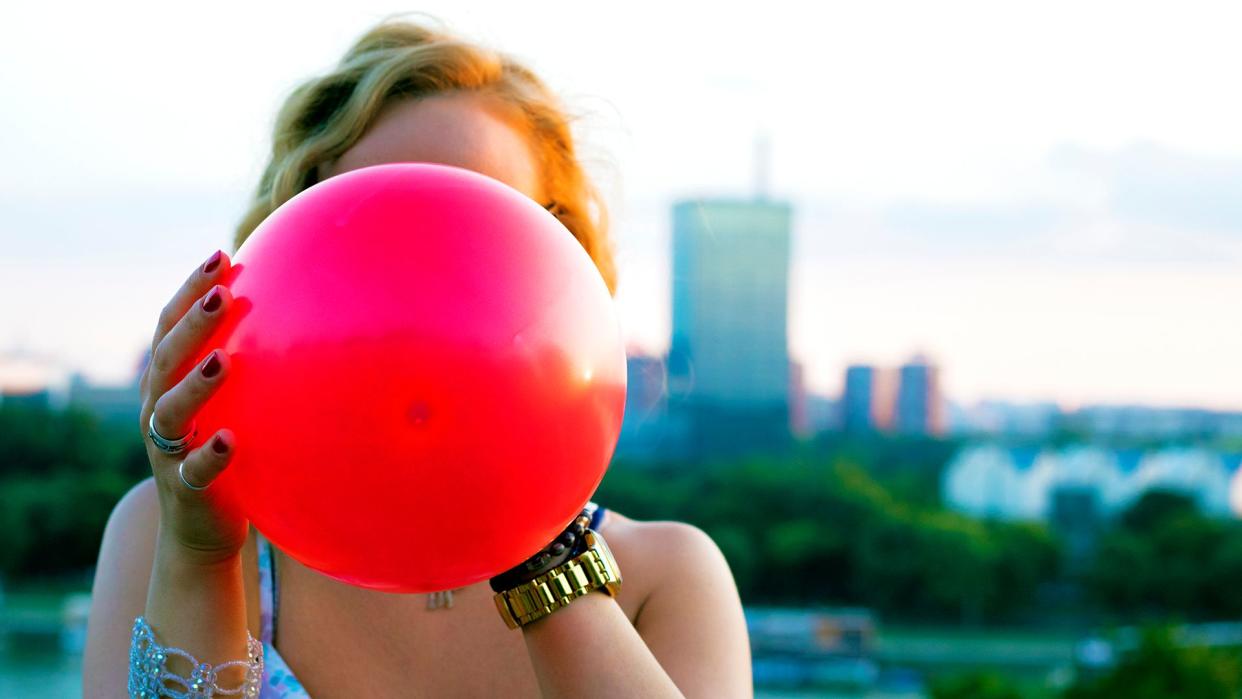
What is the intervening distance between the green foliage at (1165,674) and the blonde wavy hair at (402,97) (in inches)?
642

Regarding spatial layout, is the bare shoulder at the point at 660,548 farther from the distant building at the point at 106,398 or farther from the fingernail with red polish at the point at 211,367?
the distant building at the point at 106,398

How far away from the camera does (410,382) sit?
1323 millimetres

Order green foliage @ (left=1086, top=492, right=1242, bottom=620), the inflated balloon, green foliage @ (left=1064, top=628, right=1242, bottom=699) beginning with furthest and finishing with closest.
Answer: green foliage @ (left=1086, top=492, right=1242, bottom=620) < green foliage @ (left=1064, top=628, right=1242, bottom=699) < the inflated balloon

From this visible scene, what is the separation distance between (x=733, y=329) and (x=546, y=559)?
5823cm

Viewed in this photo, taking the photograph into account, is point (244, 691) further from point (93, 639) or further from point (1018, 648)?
point (1018, 648)

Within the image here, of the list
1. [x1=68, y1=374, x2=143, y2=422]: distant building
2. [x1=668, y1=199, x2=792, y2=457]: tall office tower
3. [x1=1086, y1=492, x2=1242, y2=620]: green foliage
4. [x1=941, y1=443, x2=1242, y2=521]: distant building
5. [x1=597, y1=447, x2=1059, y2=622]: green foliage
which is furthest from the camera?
[x1=668, y1=199, x2=792, y2=457]: tall office tower

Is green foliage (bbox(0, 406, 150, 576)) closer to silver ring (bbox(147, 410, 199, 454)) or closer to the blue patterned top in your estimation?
the blue patterned top

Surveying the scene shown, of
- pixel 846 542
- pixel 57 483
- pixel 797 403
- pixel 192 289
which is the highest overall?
pixel 192 289

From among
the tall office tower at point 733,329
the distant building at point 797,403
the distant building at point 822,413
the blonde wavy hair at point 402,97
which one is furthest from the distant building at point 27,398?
the blonde wavy hair at point 402,97

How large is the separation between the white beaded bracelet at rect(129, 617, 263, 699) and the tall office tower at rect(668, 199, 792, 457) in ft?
181

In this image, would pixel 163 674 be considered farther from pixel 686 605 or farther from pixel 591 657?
pixel 686 605

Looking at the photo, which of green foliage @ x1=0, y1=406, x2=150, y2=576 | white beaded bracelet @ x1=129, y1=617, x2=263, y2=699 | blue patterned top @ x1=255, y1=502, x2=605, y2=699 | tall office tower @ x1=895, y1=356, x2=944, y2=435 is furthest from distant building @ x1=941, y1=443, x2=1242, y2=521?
white beaded bracelet @ x1=129, y1=617, x2=263, y2=699

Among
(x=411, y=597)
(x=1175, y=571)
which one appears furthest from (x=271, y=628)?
(x=1175, y=571)

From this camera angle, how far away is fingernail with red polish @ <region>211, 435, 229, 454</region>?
4.48 feet
